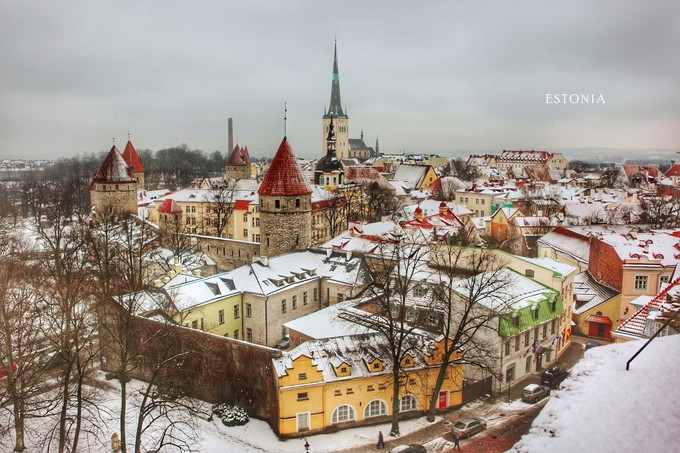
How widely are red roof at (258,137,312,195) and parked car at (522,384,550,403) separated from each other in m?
14.5

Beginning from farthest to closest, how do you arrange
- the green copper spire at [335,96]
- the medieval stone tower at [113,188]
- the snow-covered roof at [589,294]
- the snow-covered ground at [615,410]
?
the green copper spire at [335,96], the medieval stone tower at [113,188], the snow-covered roof at [589,294], the snow-covered ground at [615,410]

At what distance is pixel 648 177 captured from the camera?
6681 cm

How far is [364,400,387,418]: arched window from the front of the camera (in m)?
16.6

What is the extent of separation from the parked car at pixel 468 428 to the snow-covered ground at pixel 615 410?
9521 mm

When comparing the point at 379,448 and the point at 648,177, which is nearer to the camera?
the point at 379,448

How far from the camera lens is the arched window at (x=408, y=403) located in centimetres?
1708

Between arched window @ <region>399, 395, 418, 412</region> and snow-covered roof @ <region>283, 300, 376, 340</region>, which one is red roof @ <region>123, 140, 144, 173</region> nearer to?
snow-covered roof @ <region>283, 300, 376, 340</region>

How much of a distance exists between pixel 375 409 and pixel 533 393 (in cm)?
514

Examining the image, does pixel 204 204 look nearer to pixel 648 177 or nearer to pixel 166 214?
pixel 166 214

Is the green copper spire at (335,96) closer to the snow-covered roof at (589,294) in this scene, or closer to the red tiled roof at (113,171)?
the red tiled roof at (113,171)

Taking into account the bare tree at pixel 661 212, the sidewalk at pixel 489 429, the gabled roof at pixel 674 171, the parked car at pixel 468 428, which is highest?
the gabled roof at pixel 674 171

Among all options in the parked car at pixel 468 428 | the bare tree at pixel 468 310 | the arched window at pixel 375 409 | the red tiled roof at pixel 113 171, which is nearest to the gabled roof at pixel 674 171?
the bare tree at pixel 468 310

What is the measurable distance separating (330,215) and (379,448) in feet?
81.4

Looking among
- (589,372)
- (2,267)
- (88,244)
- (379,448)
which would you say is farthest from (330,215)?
(589,372)
